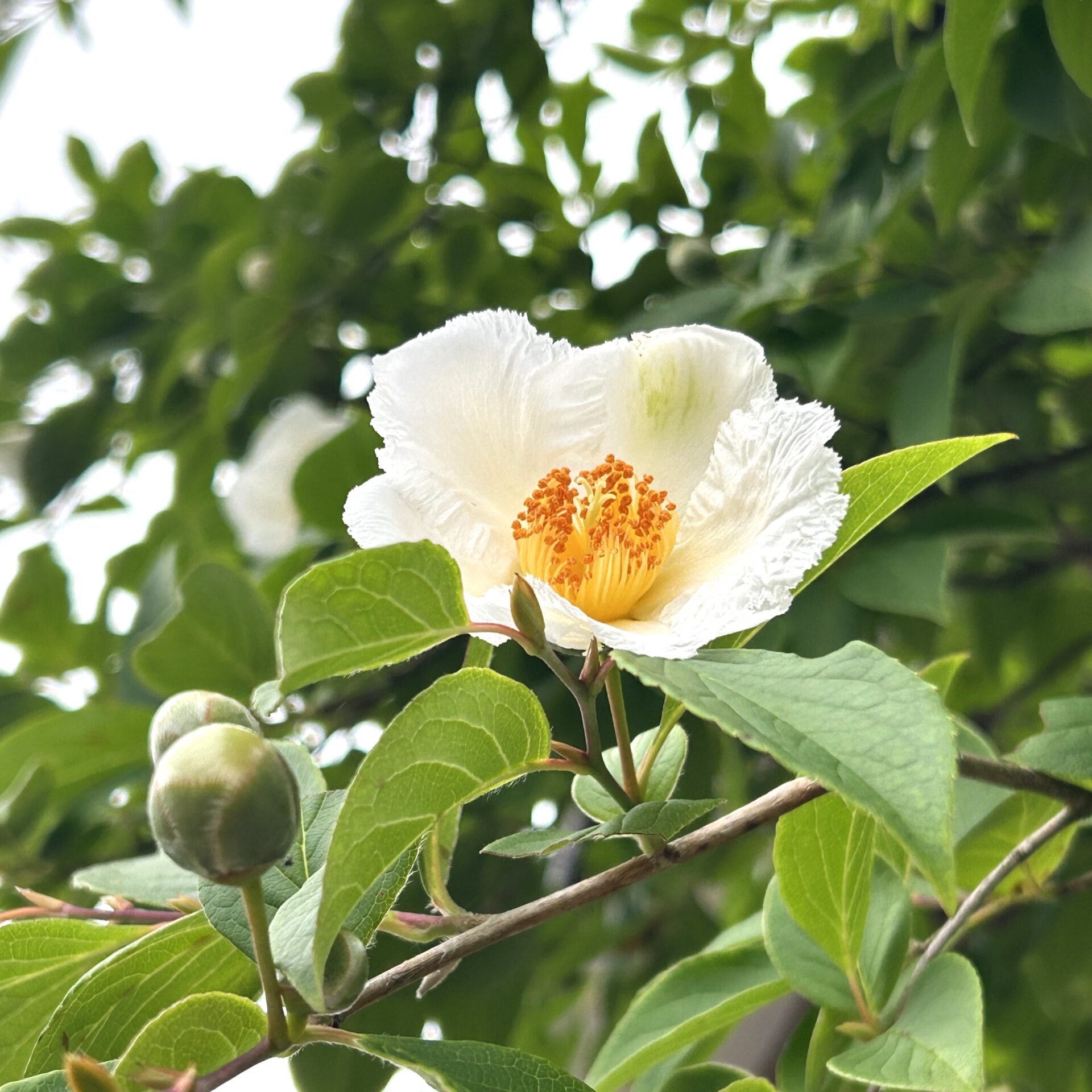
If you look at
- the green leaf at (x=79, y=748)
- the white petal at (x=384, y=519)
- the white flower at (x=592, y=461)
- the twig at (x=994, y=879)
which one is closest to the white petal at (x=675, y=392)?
the white flower at (x=592, y=461)

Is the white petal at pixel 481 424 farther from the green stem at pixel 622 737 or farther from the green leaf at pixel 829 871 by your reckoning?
the green leaf at pixel 829 871

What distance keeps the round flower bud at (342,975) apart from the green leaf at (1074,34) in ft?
2.21

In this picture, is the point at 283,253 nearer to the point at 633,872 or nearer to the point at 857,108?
the point at 857,108

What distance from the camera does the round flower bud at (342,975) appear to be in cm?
43

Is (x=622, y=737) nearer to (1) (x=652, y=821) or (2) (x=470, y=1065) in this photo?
(1) (x=652, y=821)

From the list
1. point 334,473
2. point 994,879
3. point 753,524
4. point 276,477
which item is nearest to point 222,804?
point 753,524

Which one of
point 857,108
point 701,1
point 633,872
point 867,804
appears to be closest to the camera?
point 867,804

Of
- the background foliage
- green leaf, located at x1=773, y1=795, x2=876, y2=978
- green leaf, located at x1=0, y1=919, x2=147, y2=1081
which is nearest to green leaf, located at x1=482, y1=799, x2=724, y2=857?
green leaf, located at x1=773, y1=795, x2=876, y2=978

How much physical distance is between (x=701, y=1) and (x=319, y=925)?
1385 millimetres

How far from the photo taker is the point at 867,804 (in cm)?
37

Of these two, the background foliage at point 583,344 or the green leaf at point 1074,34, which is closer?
the green leaf at point 1074,34

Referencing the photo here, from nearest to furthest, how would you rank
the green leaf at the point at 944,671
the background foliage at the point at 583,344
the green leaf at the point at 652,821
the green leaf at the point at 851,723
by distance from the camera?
the green leaf at the point at 851,723 < the green leaf at the point at 652,821 < the green leaf at the point at 944,671 < the background foliage at the point at 583,344

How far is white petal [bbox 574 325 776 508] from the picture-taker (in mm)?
579

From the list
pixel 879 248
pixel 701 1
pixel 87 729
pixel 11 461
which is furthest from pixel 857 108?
pixel 11 461
